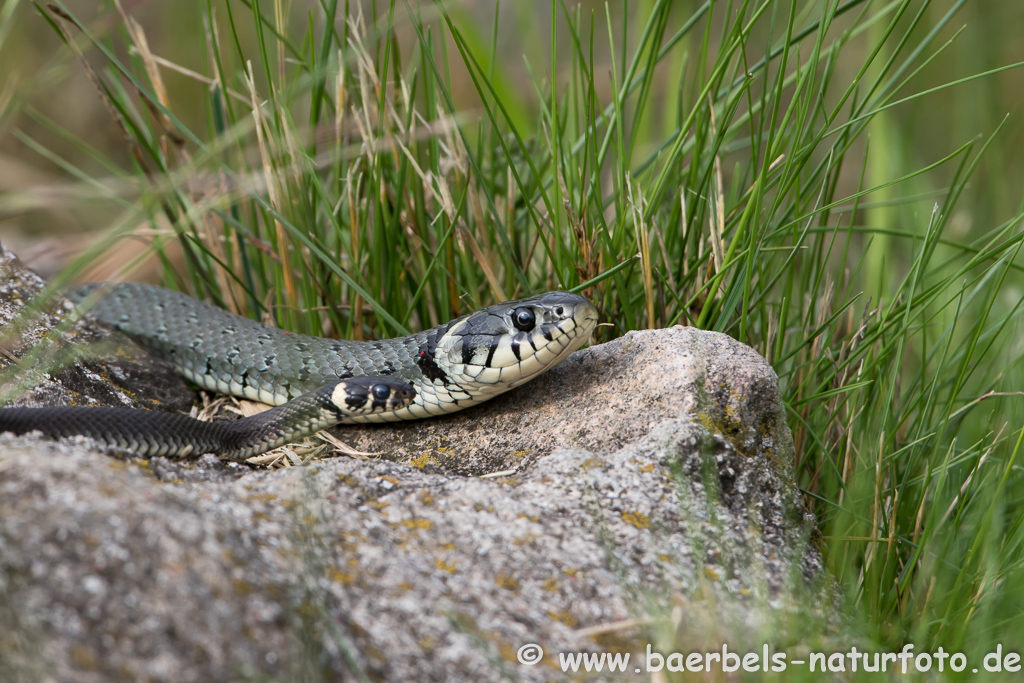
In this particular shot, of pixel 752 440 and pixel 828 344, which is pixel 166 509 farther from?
pixel 828 344

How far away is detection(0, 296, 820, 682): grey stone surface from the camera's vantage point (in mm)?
1518

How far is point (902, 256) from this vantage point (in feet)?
23.0

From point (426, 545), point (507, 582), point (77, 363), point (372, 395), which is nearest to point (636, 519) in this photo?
point (507, 582)

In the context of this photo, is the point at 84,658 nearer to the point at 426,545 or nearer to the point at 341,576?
the point at 341,576

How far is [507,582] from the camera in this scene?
192 cm

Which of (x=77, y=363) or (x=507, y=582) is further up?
(x=77, y=363)

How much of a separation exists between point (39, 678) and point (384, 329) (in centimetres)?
233

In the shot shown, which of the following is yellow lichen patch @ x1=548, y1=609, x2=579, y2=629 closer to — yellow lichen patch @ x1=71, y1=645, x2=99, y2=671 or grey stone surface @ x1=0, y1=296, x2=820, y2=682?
grey stone surface @ x1=0, y1=296, x2=820, y2=682

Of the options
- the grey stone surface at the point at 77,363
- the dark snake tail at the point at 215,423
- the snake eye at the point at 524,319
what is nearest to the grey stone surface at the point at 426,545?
the dark snake tail at the point at 215,423

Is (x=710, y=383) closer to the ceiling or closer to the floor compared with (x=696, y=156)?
closer to the floor

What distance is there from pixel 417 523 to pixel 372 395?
3.68 ft

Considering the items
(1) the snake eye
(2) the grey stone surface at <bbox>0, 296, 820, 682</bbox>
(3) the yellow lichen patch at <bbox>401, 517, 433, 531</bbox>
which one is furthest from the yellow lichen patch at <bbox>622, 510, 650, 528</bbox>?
(1) the snake eye

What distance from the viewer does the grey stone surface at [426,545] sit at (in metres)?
1.52

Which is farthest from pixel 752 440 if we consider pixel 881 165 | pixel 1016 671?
pixel 881 165
